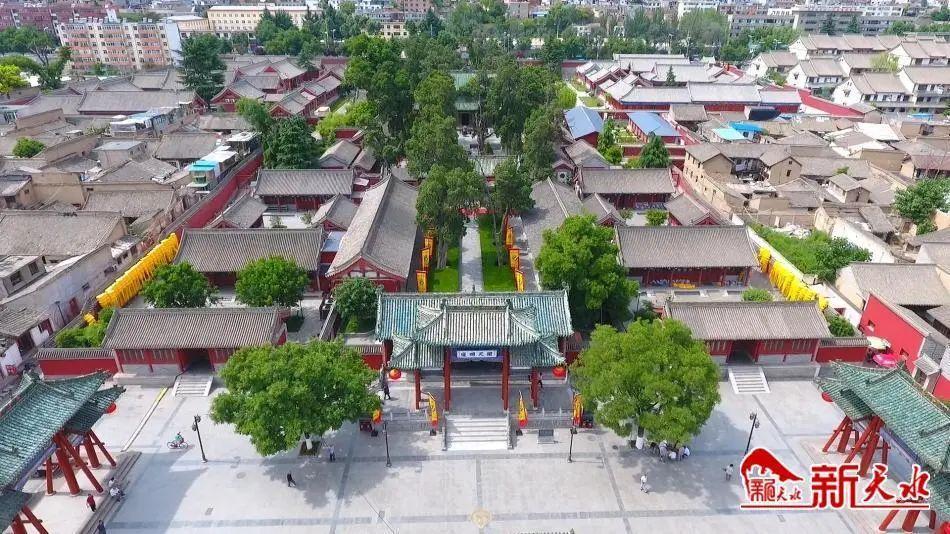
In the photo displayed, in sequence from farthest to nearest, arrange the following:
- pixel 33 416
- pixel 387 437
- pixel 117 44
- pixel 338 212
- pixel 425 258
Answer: pixel 117 44, pixel 338 212, pixel 425 258, pixel 387 437, pixel 33 416

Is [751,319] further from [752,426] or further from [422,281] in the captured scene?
[422,281]

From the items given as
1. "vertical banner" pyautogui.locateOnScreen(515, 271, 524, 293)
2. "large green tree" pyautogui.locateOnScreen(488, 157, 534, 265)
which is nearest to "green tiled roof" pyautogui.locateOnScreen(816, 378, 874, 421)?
"vertical banner" pyautogui.locateOnScreen(515, 271, 524, 293)

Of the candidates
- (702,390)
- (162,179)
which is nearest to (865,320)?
(702,390)

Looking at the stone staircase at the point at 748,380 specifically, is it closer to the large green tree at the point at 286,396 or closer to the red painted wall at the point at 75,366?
the large green tree at the point at 286,396

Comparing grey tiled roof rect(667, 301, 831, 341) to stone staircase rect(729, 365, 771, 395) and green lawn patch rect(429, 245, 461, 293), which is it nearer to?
stone staircase rect(729, 365, 771, 395)

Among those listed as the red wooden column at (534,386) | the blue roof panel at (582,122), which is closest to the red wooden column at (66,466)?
the red wooden column at (534,386)

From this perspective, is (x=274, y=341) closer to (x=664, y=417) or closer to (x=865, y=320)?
(x=664, y=417)

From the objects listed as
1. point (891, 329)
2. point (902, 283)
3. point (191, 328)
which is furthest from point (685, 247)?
point (191, 328)
